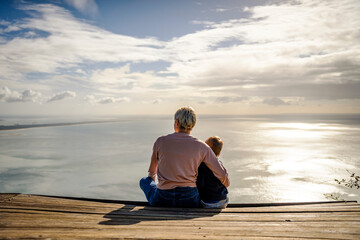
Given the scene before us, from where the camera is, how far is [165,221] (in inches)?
130

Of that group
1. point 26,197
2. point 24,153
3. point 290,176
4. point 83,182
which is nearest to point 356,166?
point 290,176

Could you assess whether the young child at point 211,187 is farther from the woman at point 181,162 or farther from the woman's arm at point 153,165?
the woman's arm at point 153,165

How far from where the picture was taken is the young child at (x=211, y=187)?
3.94m

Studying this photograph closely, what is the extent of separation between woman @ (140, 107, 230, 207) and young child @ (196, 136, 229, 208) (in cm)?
14

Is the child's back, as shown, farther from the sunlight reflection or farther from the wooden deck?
the sunlight reflection

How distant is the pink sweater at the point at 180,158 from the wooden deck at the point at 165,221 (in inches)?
18.2

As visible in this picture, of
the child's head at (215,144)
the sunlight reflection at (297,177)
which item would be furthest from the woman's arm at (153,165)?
the sunlight reflection at (297,177)

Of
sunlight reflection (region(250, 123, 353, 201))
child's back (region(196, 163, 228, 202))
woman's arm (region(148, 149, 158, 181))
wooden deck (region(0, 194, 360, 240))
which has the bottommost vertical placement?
sunlight reflection (region(250, 123, 353, 201))

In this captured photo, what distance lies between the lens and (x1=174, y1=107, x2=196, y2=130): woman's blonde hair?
365 cm

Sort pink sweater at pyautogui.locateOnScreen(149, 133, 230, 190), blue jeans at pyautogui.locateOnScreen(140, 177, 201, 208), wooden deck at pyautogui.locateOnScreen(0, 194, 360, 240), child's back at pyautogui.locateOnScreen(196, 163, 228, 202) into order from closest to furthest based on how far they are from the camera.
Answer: wooden deck at pyautogui.locateOnScreen(0, 194, 360, 240), pink sweater at pyautogui.locateOnScreen(149, 133, 230, 190), blue jeans at pyautogui.locateOnScreen(140, 177, 201, 208), child's back at pyautogui.locateOnScreen(196, 163, 228, 202)

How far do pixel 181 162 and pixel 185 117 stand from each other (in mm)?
623

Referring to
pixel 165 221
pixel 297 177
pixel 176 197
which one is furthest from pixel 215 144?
pixel 297 177

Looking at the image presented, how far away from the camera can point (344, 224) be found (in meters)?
3.18

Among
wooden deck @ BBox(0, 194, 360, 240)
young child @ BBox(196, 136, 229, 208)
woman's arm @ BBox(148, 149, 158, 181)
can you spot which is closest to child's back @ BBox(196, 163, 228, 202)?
young child @ BBox(196, 136, 229, 208)
